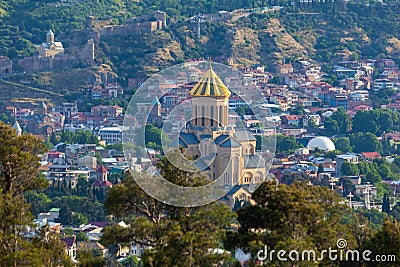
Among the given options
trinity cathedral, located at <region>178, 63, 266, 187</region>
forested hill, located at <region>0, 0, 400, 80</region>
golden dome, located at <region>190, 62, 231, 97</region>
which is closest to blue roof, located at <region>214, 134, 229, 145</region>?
trinity cathedral, located at <region>178, 63, 266, 187</region>

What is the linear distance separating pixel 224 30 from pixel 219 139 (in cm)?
4131

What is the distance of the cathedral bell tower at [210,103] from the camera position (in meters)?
38.6

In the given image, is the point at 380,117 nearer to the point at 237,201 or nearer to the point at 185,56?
the point at 185,56

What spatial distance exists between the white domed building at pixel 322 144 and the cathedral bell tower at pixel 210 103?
59.9ft

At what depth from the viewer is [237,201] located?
121 feet

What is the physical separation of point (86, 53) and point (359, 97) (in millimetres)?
14573

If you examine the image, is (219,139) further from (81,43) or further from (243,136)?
(81,43)

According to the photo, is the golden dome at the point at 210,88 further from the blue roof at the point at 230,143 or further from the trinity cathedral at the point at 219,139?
the blue roof at the point at 230,143

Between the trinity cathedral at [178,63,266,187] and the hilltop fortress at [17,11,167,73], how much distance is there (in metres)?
35.9

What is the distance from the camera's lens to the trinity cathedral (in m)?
38.2

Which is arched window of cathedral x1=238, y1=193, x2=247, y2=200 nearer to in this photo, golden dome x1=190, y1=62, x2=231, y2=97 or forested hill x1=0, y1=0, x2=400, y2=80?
golden dome x1=190, y1=62, x2=231, y2=97

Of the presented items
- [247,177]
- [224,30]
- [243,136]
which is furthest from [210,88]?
[224,30]

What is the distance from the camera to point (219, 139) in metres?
38.8

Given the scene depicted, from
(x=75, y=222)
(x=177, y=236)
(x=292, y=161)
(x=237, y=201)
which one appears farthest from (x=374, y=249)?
(x=292, y=161)
